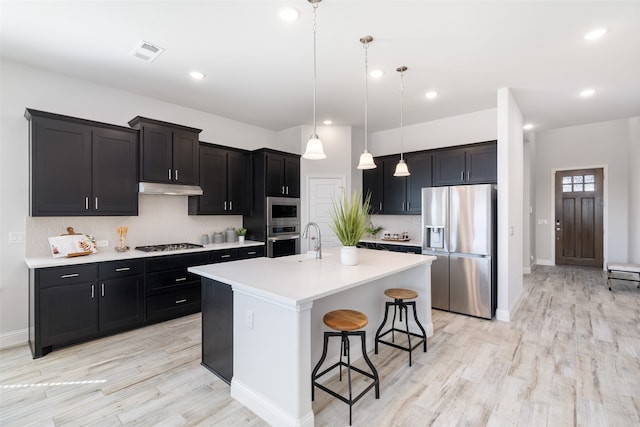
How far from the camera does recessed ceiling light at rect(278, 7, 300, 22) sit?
2.31 metres

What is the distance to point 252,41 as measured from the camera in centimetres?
277

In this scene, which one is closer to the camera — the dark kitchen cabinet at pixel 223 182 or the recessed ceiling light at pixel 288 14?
the recessed ceiling light at pixel 288 14

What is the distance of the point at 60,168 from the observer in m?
3.19

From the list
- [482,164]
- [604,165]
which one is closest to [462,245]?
[482,164]

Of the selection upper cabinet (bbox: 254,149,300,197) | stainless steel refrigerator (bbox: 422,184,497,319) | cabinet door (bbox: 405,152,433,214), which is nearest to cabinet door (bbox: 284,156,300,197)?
upper cabinet (bbox: 254,149,300,197)

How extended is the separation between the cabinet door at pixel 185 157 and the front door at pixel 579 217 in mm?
8030

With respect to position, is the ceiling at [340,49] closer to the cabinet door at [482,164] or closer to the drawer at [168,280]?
the cabinet door at [482,164]

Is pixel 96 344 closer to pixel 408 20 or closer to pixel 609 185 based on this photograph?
pixel 408 20

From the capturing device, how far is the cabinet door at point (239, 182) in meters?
4.84

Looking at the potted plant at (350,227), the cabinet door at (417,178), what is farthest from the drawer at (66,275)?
the cabinet door at (417,178)

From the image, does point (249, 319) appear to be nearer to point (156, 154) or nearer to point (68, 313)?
point (68, 313)

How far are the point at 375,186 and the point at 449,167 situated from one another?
140cm

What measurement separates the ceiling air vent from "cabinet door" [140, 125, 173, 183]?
993 millimetres

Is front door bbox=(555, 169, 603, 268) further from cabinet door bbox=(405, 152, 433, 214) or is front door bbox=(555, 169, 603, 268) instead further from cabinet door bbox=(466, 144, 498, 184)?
cabinet door bbox=(405, 152, 433, 214)
